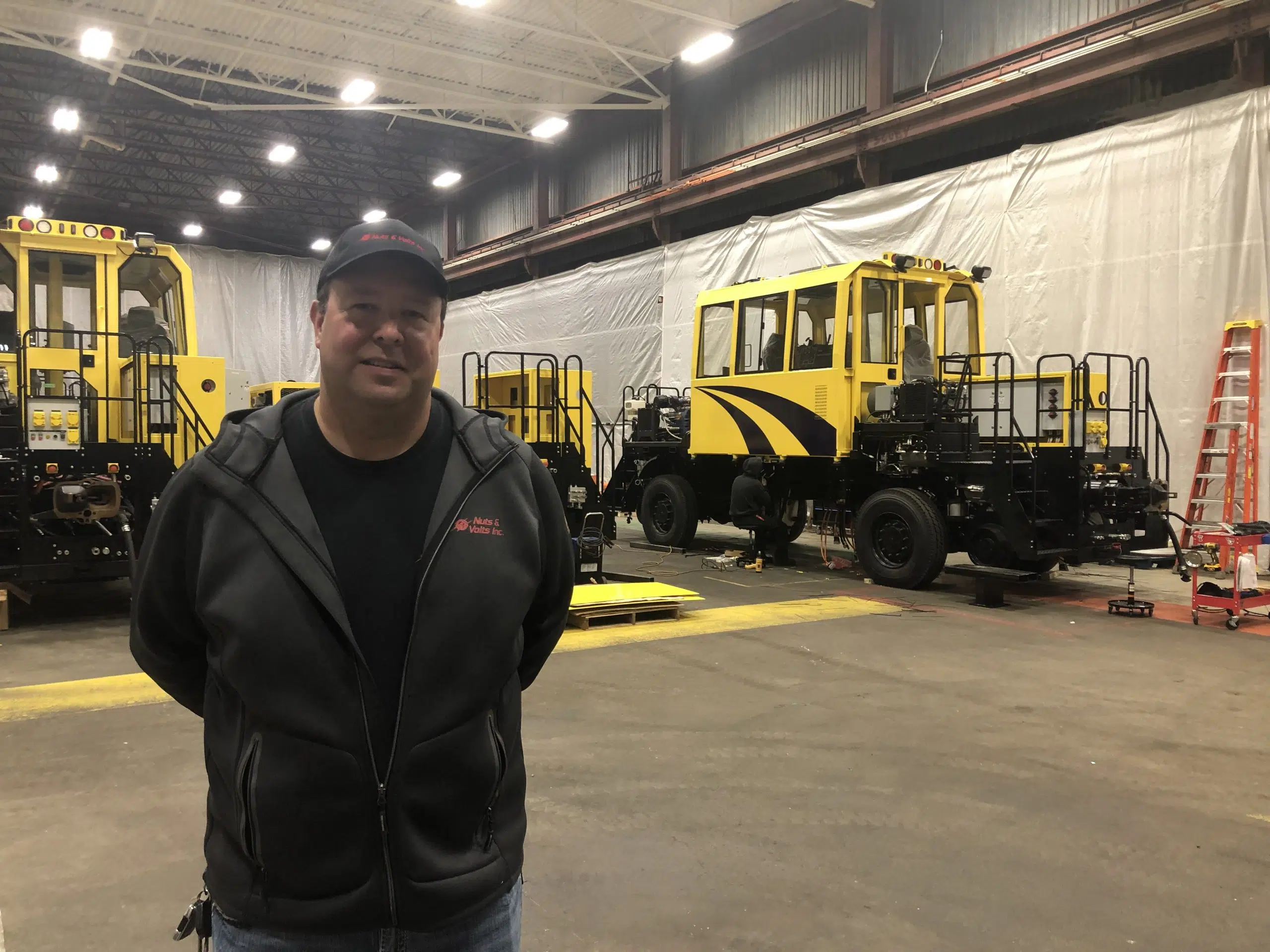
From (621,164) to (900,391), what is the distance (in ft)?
38.2

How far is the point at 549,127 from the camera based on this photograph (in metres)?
19.0

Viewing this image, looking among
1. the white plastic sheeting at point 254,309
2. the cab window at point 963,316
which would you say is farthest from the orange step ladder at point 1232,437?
the white plastic sheeting at point 254,309

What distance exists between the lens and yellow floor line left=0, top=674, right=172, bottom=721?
193 inches

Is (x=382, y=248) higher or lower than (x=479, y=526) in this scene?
higher

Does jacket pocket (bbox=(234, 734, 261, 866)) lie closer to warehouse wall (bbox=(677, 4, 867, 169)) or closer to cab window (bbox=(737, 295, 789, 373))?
cab window (bbox=(737, 295, 789, 373))

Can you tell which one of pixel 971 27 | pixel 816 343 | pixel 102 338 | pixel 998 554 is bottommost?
pixel 998 554

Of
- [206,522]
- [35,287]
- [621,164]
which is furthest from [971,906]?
[621,164]

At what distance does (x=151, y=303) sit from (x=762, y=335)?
6.24 m

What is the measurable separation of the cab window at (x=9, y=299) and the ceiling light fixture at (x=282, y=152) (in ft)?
44.5

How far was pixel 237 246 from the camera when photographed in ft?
94.3

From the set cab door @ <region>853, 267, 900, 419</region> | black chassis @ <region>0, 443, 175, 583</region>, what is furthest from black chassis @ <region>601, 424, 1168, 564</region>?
black chassis @ <region>0, 443, 175, 583</region>

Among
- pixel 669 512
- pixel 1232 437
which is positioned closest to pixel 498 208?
pixel 669 512

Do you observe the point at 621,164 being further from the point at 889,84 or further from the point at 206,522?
the point at 206,522

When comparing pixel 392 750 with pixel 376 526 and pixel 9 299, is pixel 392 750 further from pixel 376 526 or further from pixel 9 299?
pixel 9 299
